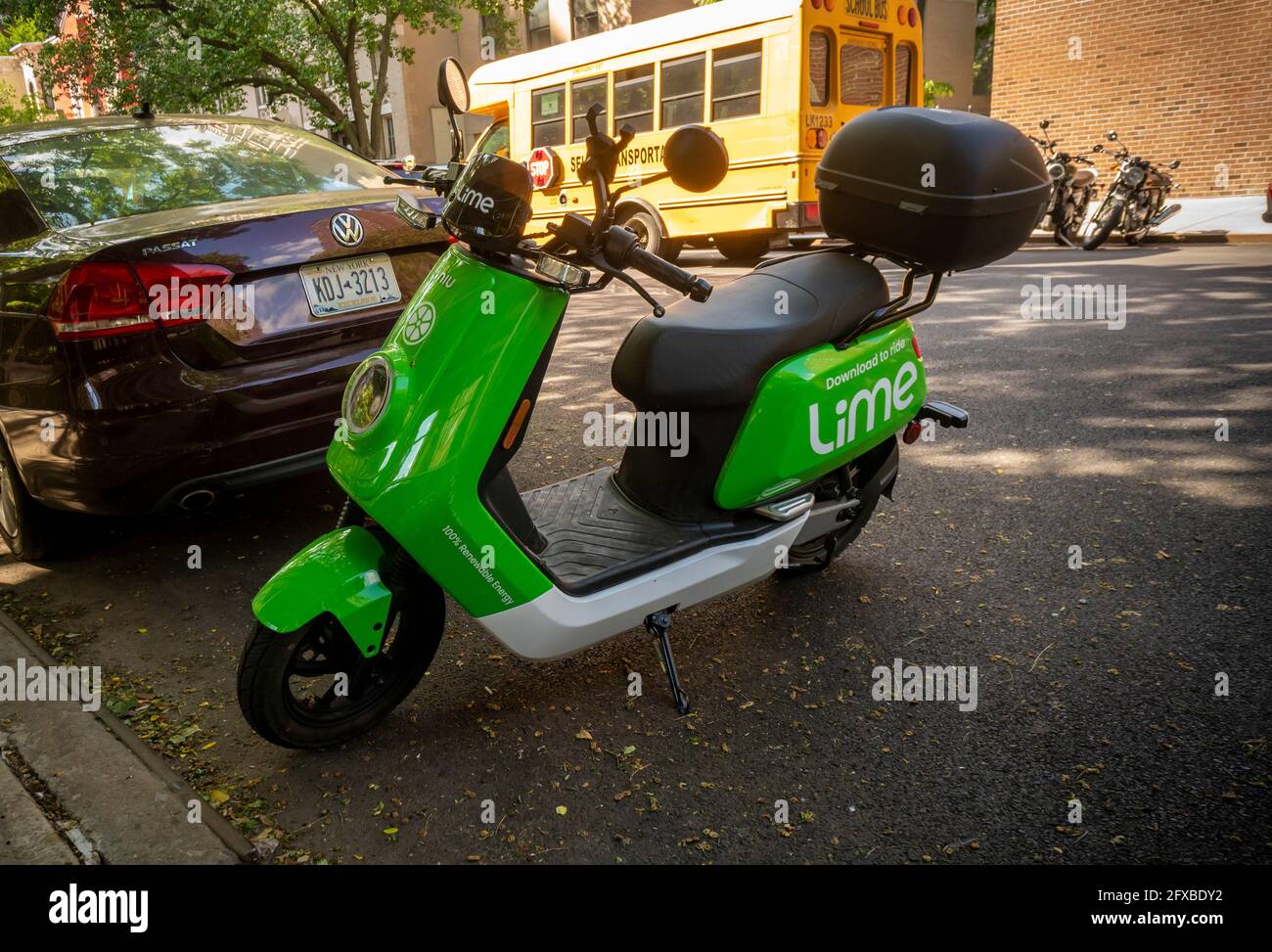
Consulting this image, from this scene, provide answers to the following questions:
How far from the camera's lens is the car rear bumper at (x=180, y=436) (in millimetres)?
3221

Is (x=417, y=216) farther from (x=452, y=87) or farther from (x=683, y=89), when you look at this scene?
(x=683, y=89)

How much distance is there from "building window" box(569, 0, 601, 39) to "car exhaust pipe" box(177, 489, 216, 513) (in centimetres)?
2415

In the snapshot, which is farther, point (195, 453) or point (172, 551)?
point (172, 551)

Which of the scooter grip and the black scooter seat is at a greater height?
the scooter grip

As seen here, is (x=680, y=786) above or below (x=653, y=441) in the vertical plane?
below

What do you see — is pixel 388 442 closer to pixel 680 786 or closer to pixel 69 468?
pixel 680 786

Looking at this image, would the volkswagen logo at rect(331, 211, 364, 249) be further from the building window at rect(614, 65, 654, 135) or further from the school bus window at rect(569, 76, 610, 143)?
the school bus window at rect(569, 76, 610, 143)

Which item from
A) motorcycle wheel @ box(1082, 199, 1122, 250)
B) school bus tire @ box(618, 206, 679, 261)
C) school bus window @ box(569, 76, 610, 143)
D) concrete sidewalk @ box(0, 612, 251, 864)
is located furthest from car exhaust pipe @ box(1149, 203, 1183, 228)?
concrete sidewalk @ box(0, 612, 251, 864)

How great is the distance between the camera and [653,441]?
3014 mm

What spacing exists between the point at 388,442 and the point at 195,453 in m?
1.26

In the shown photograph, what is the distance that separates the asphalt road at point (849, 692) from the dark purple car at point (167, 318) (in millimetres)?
558

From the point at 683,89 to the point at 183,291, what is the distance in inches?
385

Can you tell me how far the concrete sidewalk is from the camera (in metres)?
2.25
